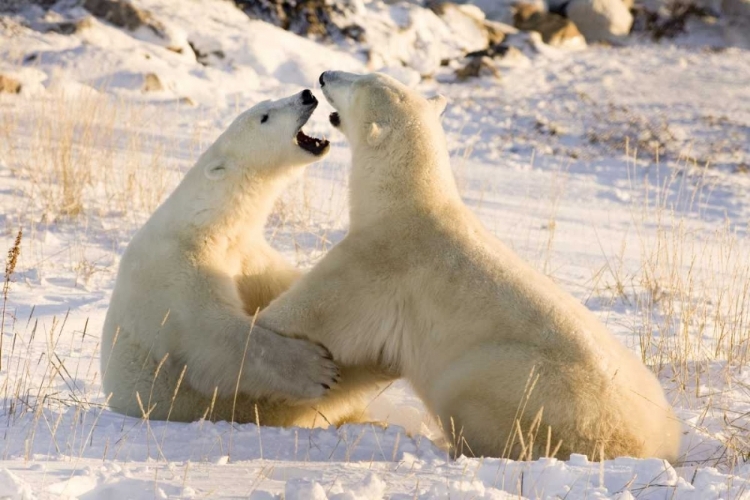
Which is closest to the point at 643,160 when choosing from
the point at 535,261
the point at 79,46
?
the point at 535,261

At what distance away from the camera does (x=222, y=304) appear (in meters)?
4.39

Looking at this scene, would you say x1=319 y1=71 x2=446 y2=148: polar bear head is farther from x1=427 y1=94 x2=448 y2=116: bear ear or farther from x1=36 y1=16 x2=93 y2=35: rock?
x1=36 y1=16 x2=93 y2=35: rock

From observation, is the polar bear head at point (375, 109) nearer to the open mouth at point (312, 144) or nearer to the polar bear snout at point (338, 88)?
the polar bear snout at point (338, 88)

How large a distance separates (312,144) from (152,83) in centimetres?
859

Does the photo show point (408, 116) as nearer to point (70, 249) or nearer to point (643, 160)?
point (70, 249)

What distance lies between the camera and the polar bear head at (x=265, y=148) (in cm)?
494

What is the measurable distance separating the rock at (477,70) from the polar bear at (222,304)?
40.3ft

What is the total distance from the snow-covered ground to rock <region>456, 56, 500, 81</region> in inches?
15.9

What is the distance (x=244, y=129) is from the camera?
5.00 metres

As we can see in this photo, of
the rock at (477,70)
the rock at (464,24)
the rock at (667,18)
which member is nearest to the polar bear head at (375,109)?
the rock at (477,70)

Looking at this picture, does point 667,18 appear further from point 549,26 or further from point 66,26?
point 66,26

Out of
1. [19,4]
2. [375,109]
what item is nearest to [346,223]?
[375,109]

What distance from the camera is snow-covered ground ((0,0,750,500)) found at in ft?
10.6

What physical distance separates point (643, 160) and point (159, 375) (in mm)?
9801
